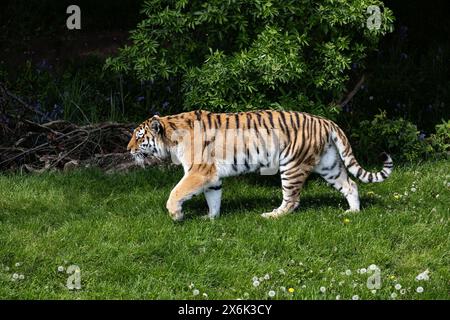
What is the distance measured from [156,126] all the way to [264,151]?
104 centimetres

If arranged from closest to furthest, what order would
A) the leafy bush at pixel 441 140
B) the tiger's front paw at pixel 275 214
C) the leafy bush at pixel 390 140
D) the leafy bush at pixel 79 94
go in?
the tiger's front paw at pixel 275 214, the leafy bush at pixel 390 140, the leafy bush at pixel 441 140, the leafy bush at pixel 79 94

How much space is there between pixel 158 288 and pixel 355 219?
6.91 feet

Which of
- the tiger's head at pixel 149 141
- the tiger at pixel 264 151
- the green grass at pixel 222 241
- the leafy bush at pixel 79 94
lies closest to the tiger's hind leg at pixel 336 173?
the tiger at pixel 264 151

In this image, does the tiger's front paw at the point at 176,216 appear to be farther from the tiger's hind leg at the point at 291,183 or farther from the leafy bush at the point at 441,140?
the leafy bush at the point at 441,140

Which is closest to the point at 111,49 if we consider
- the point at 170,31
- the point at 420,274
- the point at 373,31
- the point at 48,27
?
the point at 48,27

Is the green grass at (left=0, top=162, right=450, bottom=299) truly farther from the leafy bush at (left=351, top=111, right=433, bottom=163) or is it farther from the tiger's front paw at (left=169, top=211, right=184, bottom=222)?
the leafy bush at (left=351, top=111, right=433, bottom=163)

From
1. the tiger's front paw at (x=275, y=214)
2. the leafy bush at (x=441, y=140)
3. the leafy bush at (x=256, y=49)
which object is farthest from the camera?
the leafy bush at (x=441, y=140)

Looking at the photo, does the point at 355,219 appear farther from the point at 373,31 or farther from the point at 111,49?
the point at 111,49

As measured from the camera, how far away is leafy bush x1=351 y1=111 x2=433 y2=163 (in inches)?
395

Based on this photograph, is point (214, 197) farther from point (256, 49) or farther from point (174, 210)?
point (256, 49)

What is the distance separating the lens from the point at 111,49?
13844mm

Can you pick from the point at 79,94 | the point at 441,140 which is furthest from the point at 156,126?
the point at 441,140

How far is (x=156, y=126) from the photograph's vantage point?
838 centimetres

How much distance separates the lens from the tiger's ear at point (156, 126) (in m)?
8.37
